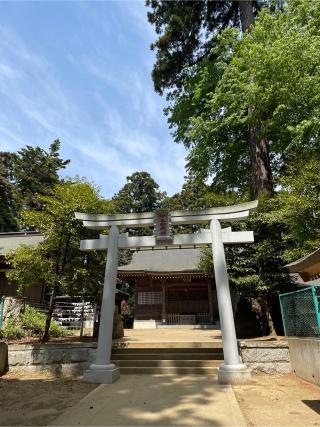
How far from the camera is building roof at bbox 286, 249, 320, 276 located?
4422 mm

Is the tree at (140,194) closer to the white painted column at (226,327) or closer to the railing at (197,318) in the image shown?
the railing at (197,318)

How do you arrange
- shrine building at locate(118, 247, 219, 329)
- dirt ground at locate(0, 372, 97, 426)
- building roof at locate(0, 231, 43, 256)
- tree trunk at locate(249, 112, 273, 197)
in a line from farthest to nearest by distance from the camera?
shrine building at locate(118, 247, 219, 329) → building roof at locate(0, 231, 43, 256) → tree trunk at locate(249, 112, 273, 197) → dirt ground at locate(0, 372, 97, 426)

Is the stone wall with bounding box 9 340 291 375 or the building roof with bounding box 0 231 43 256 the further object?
the building roof with bounding box 0 231 43 256

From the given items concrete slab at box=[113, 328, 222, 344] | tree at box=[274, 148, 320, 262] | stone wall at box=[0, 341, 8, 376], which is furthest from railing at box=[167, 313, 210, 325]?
stone wall at box=[0, 341, 8, 376]

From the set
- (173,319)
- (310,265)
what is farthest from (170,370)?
(173,319)

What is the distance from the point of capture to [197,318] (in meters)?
21.5

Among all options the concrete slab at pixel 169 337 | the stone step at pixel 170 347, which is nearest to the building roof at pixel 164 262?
the concrete slab at pixel 169 337

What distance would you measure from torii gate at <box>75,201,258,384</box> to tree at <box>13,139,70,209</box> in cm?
3195

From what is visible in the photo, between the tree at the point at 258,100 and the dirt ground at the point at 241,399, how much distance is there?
277 inches

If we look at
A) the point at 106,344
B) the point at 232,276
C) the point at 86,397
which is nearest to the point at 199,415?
the point at 86,397

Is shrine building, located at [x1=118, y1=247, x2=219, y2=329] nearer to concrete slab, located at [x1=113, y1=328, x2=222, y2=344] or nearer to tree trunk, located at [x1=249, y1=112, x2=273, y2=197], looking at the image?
concrete slab, located at [x1=113, y1=328, x2=222, y2=344]

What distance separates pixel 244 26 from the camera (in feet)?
51.2

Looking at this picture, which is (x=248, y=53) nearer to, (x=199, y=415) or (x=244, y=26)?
(x=244, y=26)

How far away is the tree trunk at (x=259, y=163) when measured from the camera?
12.5m
